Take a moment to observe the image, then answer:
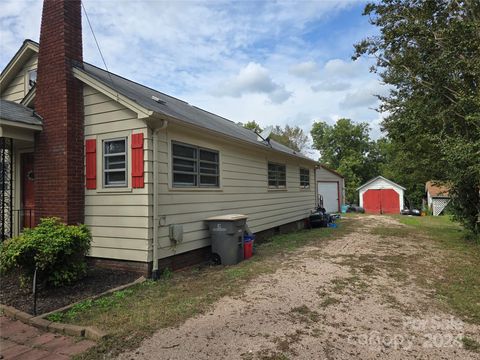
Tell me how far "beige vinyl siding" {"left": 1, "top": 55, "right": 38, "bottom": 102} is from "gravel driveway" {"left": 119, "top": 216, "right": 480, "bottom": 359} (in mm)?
8627

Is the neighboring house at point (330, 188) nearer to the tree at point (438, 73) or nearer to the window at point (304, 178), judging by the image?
the window at point (304, 178)

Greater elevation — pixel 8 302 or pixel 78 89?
pixel 78 89

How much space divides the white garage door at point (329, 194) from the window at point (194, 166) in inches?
673

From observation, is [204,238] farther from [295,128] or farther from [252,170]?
[295,128]

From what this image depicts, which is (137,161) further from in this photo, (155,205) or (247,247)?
(247,247)

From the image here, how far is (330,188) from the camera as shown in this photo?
25.5m

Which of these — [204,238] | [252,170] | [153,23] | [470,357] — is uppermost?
[153,23]

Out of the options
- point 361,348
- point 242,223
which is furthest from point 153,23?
point 361,348

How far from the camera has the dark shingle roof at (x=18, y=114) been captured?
19.6ft

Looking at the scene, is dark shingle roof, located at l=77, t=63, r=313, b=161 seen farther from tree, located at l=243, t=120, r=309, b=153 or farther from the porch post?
tree, located at l=243, t=120, r=309, b=153

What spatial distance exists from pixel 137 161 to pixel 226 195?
10.0ft

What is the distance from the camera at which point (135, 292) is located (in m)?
5.01

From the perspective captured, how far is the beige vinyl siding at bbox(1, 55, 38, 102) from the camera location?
8.93 m

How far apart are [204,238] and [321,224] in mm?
8841
